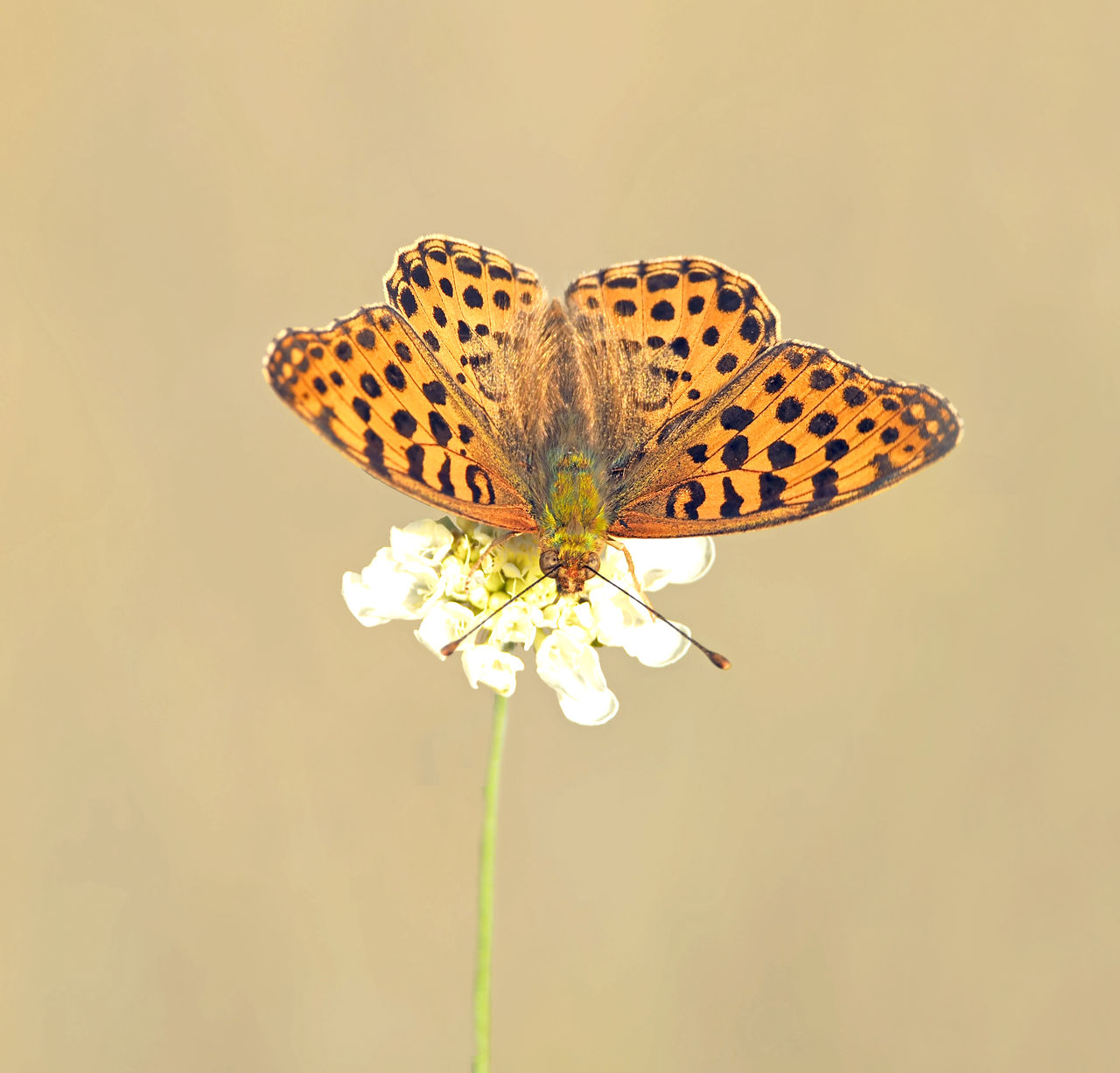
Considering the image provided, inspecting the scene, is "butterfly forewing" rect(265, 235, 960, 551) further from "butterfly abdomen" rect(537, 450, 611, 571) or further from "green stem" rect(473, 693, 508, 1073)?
"green stem" rect(473, 693, 508, 1073)

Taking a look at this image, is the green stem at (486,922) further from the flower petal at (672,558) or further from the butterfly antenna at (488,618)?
the flower petal at (672,558)

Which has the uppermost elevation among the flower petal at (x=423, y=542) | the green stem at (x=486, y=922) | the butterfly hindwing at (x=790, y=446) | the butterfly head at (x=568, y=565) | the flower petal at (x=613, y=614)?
the butterfly hindwing at (x=790, y=446)

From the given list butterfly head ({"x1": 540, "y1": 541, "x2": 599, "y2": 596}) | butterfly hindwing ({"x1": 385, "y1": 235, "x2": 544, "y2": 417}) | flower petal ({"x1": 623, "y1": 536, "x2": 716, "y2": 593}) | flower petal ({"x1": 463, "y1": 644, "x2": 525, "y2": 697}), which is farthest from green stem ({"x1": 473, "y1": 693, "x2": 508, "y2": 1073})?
butterfly hindwing ({"x1": 385, "y1": 235, "x2": 544, "y2": 417})

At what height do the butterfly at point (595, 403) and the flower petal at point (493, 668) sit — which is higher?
the butterfly at point (595, 403)

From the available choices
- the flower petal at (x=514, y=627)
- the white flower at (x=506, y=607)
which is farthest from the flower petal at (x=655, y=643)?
the flower petal at (x=514, y=627)

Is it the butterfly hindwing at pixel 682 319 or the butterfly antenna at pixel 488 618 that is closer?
the butterfly antenna at pixel 488 618
